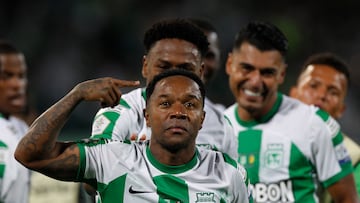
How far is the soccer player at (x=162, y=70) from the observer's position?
13.1 feet

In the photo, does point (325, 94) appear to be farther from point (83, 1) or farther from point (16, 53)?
point (83, 1)

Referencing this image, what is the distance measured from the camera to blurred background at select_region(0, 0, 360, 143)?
36.2 ft

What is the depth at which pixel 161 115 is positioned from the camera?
3627 mm

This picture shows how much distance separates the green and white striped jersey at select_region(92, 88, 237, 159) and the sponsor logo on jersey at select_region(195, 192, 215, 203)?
0.50 m

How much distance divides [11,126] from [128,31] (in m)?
6.34

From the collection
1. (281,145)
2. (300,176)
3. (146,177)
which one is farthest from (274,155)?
(146,177)

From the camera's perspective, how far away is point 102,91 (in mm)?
3543

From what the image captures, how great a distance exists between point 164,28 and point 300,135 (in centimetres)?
136

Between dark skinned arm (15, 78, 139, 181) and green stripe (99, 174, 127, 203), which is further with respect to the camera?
green stripe (99, 174, 127, 203)

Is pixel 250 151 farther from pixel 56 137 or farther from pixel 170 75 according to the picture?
pixel 56 137

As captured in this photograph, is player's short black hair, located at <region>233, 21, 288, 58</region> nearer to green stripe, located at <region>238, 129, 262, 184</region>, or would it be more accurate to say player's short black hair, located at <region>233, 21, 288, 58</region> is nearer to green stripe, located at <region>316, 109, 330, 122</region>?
green stripe, located at <region>316, 109, 330, 122</region>

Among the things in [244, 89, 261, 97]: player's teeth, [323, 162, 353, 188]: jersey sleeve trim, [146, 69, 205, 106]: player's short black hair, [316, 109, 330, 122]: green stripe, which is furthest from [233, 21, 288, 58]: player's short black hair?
[146, 69, 205, 106]: player's short black hair

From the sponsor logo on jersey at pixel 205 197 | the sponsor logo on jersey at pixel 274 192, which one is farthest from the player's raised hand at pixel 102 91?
the sponsor logo on jersey at pixel 274 192

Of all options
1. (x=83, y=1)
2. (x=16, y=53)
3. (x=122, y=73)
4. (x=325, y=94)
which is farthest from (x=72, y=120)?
(x=325, y=94)
